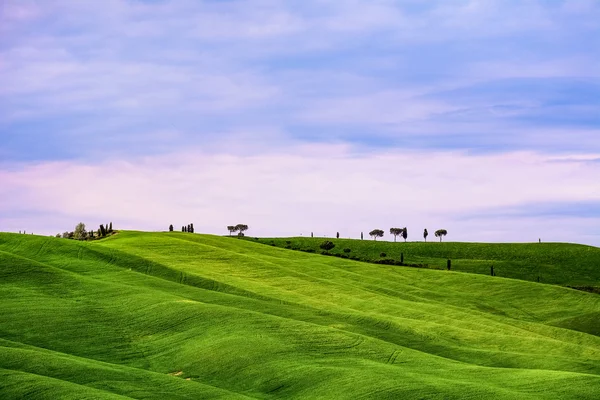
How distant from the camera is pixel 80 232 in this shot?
121750 mm

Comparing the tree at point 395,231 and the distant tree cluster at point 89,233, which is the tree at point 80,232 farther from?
the tree at point 395,231

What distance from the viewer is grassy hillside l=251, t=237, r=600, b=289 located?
111 metres

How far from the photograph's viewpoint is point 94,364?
3706 centimetres

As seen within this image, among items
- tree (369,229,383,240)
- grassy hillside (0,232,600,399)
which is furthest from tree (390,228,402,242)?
grassy hillside (0,232,600,399)

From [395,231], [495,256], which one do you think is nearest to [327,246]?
[495,256]

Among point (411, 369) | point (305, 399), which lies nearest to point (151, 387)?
point (305, 399)

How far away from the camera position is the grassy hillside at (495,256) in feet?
364

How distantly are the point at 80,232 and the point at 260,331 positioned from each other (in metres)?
84.9

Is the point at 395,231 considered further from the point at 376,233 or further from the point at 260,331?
the point at 260,331

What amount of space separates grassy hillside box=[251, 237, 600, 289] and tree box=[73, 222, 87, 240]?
107 ft

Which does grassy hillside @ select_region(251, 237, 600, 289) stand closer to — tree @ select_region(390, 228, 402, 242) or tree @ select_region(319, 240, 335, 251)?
tree @ select_region(319, 240, 335, 251)

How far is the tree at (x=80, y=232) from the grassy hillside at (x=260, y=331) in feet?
103

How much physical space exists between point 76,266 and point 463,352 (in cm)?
3332

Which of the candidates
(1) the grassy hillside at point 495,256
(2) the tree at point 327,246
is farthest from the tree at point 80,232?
(2) the tree at point 327,246
